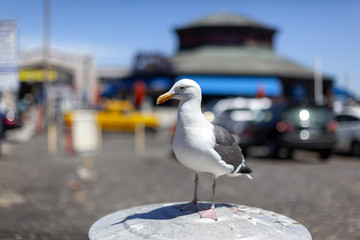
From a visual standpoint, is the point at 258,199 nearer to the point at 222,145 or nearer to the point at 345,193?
the point at 345,193

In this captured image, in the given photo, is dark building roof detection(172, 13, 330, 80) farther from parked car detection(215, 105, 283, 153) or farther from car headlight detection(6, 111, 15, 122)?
parked car detection(215, 105, 283, 153)

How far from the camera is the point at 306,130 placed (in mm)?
13164

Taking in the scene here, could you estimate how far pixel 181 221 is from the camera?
3.30 m

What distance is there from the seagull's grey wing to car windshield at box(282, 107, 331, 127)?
10.1 m

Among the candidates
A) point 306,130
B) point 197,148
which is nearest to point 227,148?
point 197,148

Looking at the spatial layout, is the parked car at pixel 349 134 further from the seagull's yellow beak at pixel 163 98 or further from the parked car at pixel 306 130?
the seagull's yellow beak at pixel 163 98

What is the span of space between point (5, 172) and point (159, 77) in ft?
80.5

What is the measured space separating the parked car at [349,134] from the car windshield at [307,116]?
1.69 meters

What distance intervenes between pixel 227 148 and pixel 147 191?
18.4ft

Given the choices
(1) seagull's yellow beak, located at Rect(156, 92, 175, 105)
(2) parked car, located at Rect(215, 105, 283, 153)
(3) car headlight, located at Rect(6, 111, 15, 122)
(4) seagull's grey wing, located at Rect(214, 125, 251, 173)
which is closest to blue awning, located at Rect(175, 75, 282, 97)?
(3) car headlight, located at Rect(6, 111, 15, 122)

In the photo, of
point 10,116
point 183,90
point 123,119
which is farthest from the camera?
point 123,119

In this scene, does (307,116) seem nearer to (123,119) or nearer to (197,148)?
(197,148)

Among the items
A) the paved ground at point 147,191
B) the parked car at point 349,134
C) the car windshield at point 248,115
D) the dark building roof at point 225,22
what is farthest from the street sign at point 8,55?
the dark building roof at point 225,22

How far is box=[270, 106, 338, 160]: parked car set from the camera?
43.0 ft
